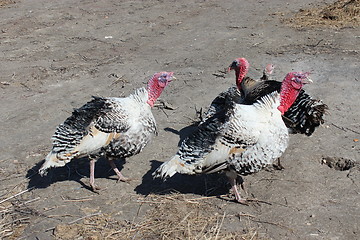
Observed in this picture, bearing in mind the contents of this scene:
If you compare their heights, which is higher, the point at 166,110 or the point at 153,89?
the point at 153,89

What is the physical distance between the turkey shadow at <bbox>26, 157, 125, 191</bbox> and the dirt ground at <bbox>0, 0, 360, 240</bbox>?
0.08ft

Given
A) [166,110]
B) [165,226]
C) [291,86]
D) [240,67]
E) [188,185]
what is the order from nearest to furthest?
[165,226], [291,86], [188,185], [240,67], [166,110]

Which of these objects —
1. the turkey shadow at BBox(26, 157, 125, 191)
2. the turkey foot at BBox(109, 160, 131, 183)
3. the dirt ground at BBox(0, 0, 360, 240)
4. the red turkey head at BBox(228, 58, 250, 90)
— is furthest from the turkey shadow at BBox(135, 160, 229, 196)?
the red turkey head at BBox(228, 58, 250, 90)

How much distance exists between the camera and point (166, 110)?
24.7 ft

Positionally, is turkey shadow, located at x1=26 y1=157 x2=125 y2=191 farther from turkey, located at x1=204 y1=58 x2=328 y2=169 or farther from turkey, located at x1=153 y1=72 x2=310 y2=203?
turkey, located at x1=204 y1=58 x2=328 y2=169

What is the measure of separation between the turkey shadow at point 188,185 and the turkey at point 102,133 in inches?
20.5

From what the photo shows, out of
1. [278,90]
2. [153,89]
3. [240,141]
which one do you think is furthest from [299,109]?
[153,89]

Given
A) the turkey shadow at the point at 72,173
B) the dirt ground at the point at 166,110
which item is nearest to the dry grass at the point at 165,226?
the dirt ground at the point at 166,110

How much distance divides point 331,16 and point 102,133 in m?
7.64

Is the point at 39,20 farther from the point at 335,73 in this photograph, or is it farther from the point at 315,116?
the point at 315,116

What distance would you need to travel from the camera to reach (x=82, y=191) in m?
Result: 5.67

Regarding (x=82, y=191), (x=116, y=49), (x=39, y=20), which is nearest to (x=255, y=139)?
(x=82, y=191)

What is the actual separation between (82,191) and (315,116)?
294 centimetres

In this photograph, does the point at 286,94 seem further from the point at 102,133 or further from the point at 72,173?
the point at 72,173
